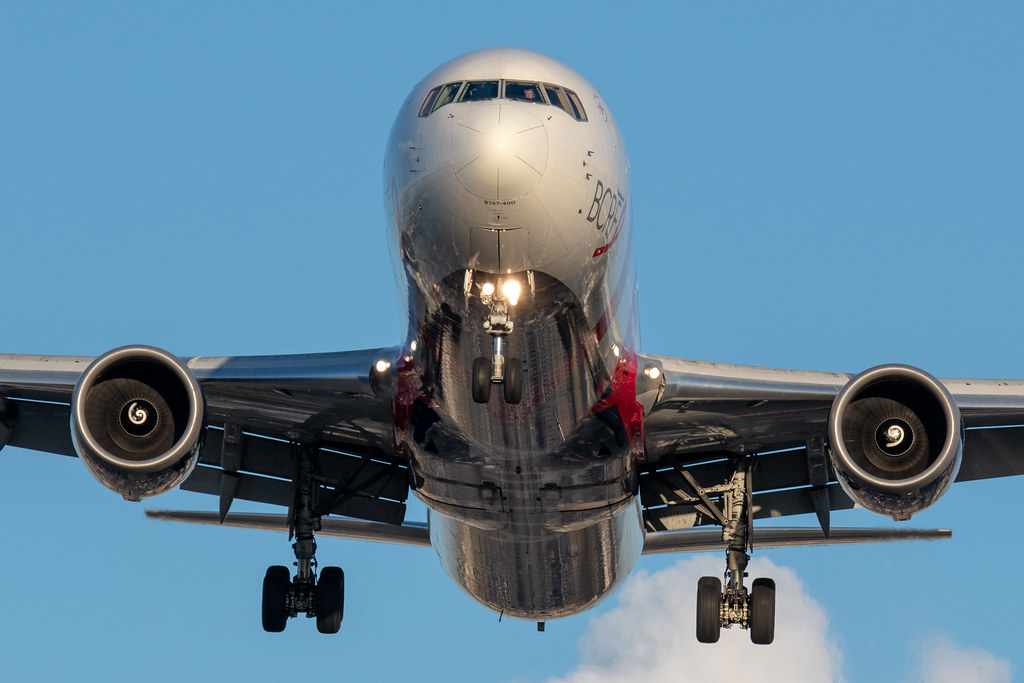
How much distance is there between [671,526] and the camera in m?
23.1

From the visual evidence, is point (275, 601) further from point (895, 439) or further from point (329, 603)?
point (895, 439)

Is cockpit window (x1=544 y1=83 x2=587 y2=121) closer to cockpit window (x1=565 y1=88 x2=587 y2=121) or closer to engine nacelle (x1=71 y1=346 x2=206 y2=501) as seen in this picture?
cockpit window (x1=565 y1=88 x2=587 y2=121)

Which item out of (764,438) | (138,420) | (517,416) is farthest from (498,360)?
(764,438)

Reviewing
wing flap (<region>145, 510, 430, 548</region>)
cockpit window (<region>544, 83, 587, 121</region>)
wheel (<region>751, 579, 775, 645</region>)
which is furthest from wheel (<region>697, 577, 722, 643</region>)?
cockpit window (<region>544, 83, 587, 121</region>)

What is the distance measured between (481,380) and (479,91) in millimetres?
3045

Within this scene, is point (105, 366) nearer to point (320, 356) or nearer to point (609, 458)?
point (320, 356)

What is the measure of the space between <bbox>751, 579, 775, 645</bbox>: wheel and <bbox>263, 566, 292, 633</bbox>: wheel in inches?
255

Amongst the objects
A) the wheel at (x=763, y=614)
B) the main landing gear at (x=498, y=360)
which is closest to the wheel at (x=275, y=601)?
the wheel at (x=763, y=614)

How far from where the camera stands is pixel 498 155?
14.8 m

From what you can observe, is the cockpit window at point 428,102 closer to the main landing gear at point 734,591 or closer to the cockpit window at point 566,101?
the cockpit window at point 566,101

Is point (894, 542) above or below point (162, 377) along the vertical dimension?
below

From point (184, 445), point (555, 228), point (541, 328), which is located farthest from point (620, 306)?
point (184, 445)

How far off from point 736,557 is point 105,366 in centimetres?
885

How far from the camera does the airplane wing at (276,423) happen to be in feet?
63.8
